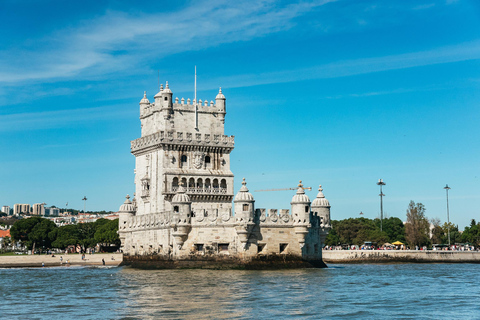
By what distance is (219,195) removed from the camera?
267 feet

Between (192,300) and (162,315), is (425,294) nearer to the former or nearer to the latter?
(192,300)

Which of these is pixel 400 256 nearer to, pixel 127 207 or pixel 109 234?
pixel 127 207

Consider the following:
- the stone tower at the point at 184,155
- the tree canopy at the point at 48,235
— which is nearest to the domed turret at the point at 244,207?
the stone tower at the point at 184,155

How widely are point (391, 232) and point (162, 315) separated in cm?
11241

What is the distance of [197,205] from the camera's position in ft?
264

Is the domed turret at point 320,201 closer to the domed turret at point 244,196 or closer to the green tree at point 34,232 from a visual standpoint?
the domed turret at point 244,196

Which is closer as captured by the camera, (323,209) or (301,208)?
(301,208)

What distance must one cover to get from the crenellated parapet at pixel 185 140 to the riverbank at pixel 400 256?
32958 mm

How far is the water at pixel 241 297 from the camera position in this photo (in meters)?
37.8

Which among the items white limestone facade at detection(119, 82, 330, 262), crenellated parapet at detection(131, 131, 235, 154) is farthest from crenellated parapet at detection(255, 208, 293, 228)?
crenellated parapet at detection(131, 131, 235, 154)

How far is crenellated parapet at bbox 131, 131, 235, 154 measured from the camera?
79.5 m

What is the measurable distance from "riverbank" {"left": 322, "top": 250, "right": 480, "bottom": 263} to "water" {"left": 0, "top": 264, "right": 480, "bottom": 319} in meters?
42.6

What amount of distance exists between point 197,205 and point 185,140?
741 cm

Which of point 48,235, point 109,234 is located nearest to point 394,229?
point 109,234
